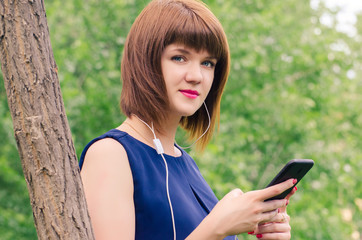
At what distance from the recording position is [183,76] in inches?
69.8

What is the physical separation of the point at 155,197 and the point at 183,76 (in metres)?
0.45

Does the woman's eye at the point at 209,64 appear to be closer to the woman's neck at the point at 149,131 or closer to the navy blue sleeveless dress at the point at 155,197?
the woman's neck at the point at 149,131

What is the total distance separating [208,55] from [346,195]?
8.95 meters

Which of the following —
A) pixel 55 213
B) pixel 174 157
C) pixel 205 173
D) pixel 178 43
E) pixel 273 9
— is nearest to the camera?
pixel 55 213

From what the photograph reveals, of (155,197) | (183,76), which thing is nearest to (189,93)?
(183,76)

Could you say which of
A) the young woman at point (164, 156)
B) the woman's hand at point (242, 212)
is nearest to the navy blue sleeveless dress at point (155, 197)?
the young woman at point (164, 156)

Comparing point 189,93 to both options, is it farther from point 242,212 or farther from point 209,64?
point 242,212

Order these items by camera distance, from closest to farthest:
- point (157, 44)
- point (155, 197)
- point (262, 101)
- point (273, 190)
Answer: point (273, 190) < point (155, 197) < point (157, 44) < point (262, 101)

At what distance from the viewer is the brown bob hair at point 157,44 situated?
1.77 m

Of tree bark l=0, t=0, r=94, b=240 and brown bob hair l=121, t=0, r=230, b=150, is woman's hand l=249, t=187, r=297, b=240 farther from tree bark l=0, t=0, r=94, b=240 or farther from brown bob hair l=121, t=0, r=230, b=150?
tree bark l=0, t=0, r=94, b=240

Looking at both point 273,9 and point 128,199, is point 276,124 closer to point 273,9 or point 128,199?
point 273,9

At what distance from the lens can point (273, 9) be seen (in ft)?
30.7

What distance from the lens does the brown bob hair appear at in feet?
5.82

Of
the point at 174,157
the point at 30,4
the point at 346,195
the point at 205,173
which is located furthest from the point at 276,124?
the point at 30,4
